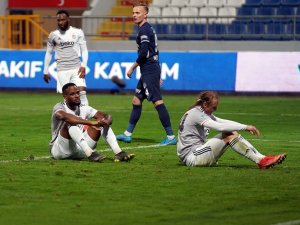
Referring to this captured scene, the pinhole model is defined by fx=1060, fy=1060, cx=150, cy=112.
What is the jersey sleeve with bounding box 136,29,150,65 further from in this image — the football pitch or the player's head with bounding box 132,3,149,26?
the football pitch

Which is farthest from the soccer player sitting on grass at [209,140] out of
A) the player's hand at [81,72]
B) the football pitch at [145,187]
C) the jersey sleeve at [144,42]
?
the player's hand at [81,72]

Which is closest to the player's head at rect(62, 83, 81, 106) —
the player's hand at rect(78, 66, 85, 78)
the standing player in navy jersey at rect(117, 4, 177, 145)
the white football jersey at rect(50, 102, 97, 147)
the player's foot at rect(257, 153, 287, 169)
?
the white football jersey at rect(50, 102, 97, 147)

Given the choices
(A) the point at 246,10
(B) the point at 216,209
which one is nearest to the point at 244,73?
(A) the point at 246,10

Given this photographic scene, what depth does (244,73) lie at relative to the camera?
105 feet

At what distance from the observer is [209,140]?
45.1 feet

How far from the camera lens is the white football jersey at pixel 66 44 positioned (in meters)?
20.7

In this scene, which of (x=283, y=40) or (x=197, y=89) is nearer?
(x=197, y=89)

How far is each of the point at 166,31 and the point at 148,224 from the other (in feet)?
97.1

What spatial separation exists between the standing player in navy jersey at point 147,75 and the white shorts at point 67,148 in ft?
10.8

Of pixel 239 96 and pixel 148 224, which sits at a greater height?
pixel 148 224

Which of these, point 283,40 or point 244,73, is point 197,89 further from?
point 283,40

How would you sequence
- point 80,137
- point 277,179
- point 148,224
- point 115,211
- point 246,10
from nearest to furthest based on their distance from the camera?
point 148,224, point 115,211, point 277,179, point 80,137, point 246,10

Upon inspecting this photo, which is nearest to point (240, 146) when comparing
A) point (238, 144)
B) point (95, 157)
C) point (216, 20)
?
point (238, 144)

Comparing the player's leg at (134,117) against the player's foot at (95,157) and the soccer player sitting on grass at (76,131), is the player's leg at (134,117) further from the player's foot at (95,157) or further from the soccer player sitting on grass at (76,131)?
the player's foot at (95,157)
